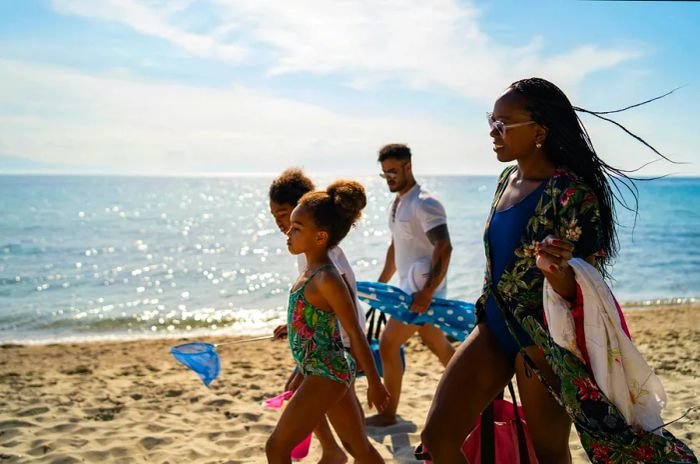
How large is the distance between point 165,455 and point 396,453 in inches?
65.2

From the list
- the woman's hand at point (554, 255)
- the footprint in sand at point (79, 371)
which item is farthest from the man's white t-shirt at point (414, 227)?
the footprint in sand at point (79, 371)

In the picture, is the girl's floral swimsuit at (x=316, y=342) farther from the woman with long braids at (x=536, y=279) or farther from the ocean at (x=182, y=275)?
the ocean at (x=182, y=275)

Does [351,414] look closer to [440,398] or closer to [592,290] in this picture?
[440,398]

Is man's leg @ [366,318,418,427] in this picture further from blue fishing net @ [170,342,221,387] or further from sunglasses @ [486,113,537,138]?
sunglasses @ [486,113,537,138]

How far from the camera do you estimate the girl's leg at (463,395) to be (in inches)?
120

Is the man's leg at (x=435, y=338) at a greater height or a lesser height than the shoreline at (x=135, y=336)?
greater

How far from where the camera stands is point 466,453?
326 cm

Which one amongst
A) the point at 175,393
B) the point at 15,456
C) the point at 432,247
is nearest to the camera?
the point at 15,456

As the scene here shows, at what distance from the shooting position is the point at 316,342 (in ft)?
11.8

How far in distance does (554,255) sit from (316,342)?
1404 millimetres

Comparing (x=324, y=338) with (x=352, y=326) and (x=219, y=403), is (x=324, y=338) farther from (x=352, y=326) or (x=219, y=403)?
(x=219, y=403)

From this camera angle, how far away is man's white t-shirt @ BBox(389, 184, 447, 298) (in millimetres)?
5656

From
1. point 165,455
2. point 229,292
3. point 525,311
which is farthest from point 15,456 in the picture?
point 229,292

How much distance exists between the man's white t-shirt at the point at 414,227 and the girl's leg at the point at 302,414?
2.26 meters
